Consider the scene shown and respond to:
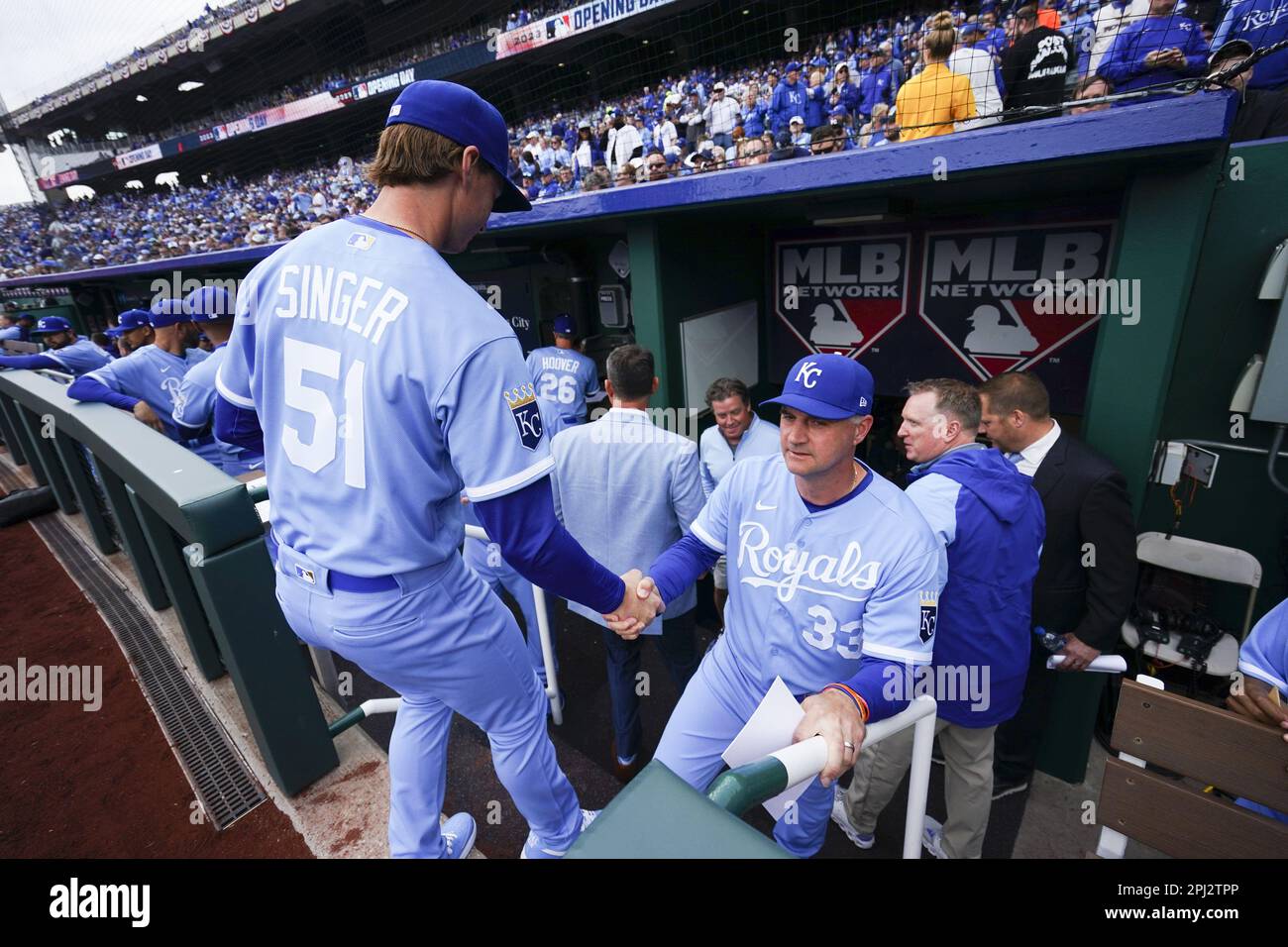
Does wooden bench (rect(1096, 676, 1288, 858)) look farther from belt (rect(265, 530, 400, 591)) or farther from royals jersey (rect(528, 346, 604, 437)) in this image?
royals jersey (rect(528, 346, 604, 437))

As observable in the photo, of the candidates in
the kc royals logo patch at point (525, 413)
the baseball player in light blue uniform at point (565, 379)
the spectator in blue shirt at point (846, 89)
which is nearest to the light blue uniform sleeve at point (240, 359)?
the kc royals logo patch at point (525, 413)

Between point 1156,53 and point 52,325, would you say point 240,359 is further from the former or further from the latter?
point 52,325

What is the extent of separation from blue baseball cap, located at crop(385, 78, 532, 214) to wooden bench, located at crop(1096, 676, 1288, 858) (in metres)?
2.14

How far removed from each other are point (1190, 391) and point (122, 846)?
4555 mm

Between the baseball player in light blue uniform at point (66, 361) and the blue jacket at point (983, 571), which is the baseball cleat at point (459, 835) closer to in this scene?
the blue jacket at point (983, 571)

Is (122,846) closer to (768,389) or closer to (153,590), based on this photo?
(153,590)

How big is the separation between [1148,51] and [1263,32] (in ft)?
3.20

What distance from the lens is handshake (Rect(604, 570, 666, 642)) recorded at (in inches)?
63.7

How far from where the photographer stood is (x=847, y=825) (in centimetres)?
247

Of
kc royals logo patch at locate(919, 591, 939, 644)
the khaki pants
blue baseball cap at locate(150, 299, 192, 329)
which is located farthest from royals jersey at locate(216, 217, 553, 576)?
blue baseball cap at locate(150, 299, 192, 329)

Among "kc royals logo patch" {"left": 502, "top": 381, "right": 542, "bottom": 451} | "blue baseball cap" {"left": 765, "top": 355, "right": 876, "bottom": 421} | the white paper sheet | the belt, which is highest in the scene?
"kc royals logo patch" {"left": 502, "top": 381, "right": 542, "bottom": 451}

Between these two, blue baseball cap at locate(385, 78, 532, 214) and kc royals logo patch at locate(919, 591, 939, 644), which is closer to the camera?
blue baseball cap at locate(385, 78, 532, 214)

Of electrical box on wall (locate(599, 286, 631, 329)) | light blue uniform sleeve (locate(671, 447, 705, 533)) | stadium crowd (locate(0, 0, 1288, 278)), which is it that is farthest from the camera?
electrical box on wall (locate(599, 286, 631, 329))

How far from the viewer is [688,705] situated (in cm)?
194
